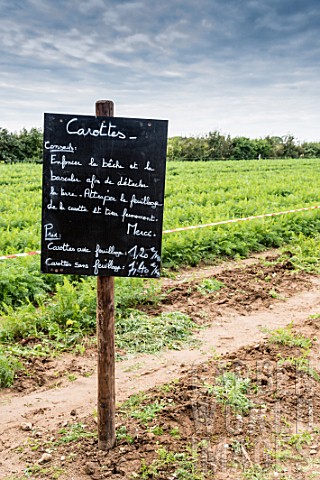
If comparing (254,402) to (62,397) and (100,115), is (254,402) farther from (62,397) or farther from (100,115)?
(100,115)

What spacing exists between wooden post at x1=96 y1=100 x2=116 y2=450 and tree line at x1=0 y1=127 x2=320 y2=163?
145 ft

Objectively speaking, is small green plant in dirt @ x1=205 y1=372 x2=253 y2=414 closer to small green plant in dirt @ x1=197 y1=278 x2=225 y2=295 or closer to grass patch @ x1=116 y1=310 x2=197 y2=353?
grass patch @ x1=116 y1=310 x2=197 y2=353

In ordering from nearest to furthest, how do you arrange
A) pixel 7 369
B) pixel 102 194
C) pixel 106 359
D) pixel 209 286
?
pixel 102 194 → pixel 106 359 → pixel 7 369 → pixel 209 286

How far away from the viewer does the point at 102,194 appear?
376cm

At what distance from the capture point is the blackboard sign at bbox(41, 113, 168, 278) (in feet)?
12.0

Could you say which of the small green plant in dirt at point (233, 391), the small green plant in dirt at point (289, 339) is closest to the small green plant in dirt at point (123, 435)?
the small green plant in dirt at point (233, 391)

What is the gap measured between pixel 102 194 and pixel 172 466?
2037mm

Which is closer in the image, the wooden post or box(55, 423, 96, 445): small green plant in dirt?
the wooden post

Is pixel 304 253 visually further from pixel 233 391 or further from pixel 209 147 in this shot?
pixel 209 147

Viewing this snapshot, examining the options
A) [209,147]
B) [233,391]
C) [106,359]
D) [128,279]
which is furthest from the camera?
[209,147]

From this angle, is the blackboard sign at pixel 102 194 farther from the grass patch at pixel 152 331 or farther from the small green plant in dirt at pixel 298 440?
the grass patch at pixel 152 331

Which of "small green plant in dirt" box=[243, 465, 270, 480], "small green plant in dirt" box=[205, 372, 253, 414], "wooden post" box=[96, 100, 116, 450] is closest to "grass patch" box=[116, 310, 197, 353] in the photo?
"small green plant in dirt" box=[205, 372, 253, 414]

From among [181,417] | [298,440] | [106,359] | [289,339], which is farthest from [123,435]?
[289,339]

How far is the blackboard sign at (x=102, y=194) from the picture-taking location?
364 cm
